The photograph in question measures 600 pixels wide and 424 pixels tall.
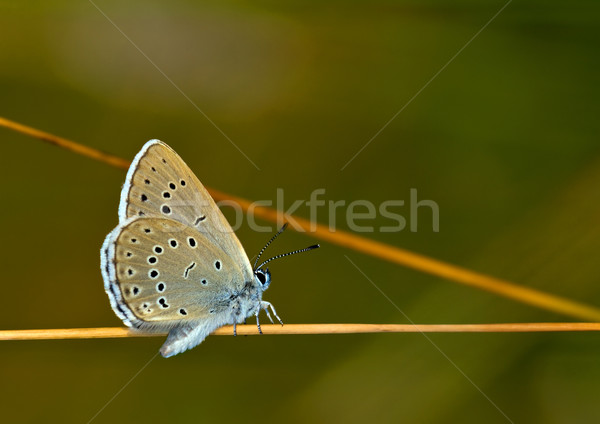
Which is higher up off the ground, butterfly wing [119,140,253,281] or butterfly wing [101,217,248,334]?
butterfly wing [119,140,253,281]

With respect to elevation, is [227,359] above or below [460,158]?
below

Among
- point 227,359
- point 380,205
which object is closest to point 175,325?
point 227,359

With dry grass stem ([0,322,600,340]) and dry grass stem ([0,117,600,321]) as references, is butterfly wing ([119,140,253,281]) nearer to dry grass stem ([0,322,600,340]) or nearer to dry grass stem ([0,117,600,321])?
dry grass stem ([0,117,600,321])

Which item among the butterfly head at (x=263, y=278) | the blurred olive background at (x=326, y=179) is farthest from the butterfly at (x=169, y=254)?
the blurred olive background at (x=326, y=179)

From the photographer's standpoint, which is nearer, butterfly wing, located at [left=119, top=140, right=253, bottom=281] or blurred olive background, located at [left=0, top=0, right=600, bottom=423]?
butterfly wing, located at [left=119, top=140, right=253, bottom=281]

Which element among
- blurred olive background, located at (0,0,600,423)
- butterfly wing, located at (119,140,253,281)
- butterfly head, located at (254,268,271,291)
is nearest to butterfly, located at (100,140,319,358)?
butterfly wing, located at (119,140,253,281)

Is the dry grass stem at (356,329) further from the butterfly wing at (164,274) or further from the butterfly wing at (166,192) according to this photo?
the butterfly wing at (166,192)

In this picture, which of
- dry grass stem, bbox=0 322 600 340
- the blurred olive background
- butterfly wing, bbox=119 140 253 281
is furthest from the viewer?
the blurred olive background

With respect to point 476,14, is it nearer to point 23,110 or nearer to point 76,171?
point 76,171
